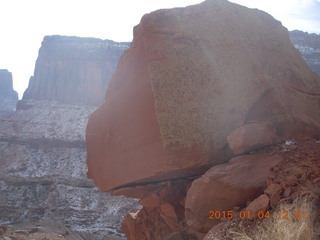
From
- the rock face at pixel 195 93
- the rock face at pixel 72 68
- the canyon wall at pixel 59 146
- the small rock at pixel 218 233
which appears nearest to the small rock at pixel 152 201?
the rock face at pixel 195 93

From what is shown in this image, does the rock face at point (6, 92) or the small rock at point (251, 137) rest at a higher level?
the small rock at point (251, 137)

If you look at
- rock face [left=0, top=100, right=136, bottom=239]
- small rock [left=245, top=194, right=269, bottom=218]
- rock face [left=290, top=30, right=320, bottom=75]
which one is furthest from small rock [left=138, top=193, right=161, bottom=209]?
rock face [left=290, top=30, right=320, bottom=75]

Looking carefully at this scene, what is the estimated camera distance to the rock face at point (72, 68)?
71625 millimetres

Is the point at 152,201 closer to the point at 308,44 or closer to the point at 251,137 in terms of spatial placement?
the point at 251,137

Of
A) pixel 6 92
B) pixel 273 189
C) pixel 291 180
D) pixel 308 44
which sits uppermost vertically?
pixel 308 44

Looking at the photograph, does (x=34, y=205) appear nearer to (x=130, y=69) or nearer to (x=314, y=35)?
(x=130, y=69)

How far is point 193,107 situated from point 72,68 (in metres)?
68.5

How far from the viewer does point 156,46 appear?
344 inches

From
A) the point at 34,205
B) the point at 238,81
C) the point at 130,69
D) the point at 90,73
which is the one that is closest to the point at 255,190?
the point at 238,81

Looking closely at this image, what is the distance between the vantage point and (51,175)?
154 feet

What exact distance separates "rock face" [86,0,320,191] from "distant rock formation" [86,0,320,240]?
2 centimetres

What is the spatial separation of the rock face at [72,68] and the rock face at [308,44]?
3492 centimetres
